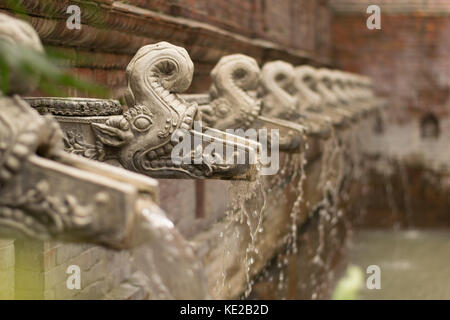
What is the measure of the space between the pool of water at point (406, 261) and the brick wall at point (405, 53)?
7.20 ft

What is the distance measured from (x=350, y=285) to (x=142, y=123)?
727 centimetres

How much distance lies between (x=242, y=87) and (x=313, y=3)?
10.7 metres

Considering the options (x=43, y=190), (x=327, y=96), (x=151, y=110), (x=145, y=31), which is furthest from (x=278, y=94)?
(x=43, y=190)

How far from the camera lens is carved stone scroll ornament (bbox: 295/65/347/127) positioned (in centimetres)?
612

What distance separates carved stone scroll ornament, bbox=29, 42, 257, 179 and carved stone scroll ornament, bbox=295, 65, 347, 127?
2470 millimetres

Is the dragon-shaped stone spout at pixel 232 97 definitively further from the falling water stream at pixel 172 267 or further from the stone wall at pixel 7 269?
the falling water stream at pixel 172 267

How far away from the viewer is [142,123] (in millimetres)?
3098

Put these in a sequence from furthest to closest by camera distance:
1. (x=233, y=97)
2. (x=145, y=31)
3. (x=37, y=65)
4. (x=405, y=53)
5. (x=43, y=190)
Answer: (x=405, y=53) < (x=145, y=31) < (x=233, y=97) < (x=43, y=190) < (x=37, y=65)

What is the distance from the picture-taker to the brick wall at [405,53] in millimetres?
15398

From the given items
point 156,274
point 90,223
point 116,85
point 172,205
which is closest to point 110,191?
point 90,223

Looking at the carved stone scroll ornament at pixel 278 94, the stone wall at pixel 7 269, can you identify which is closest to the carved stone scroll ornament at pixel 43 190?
the stone wall at pixel 7 269

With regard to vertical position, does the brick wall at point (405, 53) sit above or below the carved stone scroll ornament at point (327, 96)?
above

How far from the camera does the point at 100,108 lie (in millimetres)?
3139

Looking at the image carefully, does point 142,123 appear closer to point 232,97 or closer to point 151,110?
point 151,110
